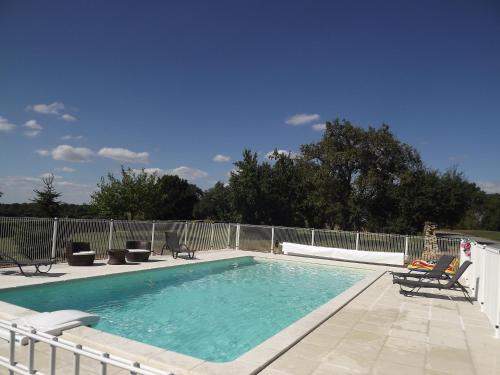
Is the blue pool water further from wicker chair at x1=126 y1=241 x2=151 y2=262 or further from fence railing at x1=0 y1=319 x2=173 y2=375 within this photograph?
fence railing at x1=0 y1=319 x2=173 y2=375

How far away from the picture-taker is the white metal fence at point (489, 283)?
5893 millimetres

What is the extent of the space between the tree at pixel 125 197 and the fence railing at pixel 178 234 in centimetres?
1133

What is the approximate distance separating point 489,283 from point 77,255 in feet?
33.8

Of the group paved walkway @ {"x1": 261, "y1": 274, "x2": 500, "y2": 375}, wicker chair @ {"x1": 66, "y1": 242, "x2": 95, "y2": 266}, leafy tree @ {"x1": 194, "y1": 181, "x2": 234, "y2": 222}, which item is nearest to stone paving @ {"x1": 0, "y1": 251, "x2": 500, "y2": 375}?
paved walkway @ {"x1": 261, "y1": 274, "x2": 500, "y2": 375}

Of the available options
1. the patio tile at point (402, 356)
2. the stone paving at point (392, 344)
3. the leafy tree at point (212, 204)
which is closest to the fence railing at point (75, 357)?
the stone paving at point (392, 344)

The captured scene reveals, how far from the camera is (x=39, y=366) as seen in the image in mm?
3918

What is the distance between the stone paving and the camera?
4.27 meters

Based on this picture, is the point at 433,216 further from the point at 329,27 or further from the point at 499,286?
the point at 499,286

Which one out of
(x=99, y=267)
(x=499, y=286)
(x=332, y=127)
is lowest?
(x=99, y=267)

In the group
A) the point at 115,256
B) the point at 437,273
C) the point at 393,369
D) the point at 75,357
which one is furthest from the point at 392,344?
the point at 115,256

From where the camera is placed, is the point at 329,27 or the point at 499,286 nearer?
the point at 499,286

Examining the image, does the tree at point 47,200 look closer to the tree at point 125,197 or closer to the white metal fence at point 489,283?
the tree at point 125,197

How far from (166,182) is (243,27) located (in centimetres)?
3777


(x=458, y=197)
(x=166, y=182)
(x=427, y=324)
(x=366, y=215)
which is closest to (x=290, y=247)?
(x=427, y=324)
